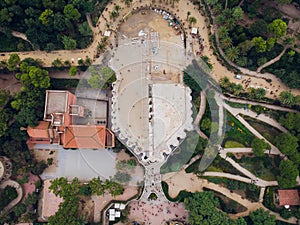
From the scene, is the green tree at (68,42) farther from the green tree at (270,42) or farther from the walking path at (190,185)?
the green tree at (270,42)

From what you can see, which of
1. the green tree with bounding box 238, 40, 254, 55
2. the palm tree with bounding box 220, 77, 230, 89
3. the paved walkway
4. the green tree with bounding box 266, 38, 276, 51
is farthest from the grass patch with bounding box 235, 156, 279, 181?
the paved walkway

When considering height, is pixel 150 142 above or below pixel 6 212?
above

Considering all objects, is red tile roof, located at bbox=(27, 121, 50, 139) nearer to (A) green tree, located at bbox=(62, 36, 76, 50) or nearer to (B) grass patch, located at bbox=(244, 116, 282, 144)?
(A) green tree, located at bbox=(62, 36, 76, 50)

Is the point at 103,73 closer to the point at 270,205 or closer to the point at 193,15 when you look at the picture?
the point at 193,15

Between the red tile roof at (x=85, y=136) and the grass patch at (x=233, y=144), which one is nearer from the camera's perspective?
the red tile roof at (x=85, y=136)

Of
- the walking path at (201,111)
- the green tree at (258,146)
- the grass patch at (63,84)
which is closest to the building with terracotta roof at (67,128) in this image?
the grass patch at (63,84)

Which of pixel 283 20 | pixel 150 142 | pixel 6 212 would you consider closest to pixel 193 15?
pixel 283 20
